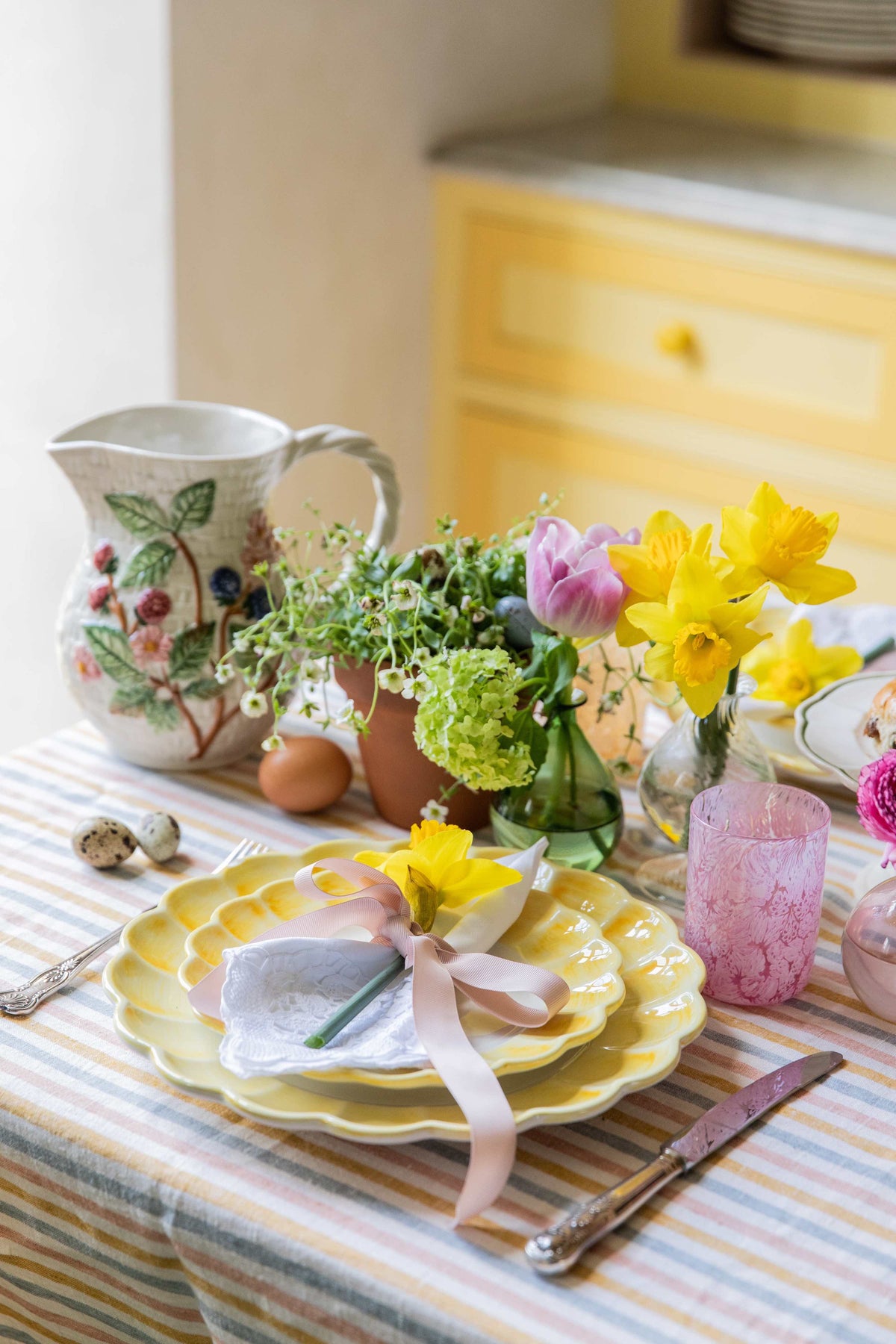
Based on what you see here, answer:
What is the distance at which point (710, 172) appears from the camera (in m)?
2.22

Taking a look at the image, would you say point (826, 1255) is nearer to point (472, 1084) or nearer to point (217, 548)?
point (472, 1084)

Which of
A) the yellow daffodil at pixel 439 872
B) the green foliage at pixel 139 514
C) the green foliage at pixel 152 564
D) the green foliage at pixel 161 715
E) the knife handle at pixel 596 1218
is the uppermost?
the green foliage at pixel 139 514

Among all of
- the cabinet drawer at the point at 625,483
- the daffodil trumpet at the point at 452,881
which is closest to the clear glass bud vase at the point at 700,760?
the daffodil trumpet at the point at 452,881

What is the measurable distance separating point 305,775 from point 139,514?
21cm

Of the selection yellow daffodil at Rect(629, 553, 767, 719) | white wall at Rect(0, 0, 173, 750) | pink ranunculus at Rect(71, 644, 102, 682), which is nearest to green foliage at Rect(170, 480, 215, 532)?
pink ranunculus at Rect(71, 644, 102, 682)

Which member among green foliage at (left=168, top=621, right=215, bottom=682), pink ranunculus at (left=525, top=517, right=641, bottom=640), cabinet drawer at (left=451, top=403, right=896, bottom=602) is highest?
pink ranunculus at (left=525, top=517, right=641, bottom=640)

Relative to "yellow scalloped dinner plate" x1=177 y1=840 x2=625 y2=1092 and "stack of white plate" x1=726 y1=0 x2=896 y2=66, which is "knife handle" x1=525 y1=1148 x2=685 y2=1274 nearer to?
A: "yellow scalloped dinner plate" x1=177 y1=840 x2=625 y2=1092

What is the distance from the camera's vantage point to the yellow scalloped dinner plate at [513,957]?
0.70 meters

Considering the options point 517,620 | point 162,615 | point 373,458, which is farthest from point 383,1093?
point 373,458

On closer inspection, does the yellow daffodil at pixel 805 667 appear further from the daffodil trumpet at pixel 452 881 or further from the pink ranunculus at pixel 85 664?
the pink ranunculus at pixel 85 664

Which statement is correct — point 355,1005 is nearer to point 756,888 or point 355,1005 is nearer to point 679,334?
point 756,888

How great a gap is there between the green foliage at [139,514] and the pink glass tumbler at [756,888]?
0.41m

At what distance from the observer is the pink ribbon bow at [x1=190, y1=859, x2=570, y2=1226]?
2.16 feet

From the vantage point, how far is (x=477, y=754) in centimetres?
82
